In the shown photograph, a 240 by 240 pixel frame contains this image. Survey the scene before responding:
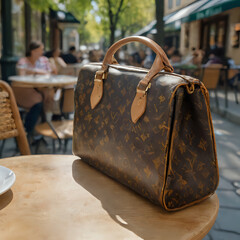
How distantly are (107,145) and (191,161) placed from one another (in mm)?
323

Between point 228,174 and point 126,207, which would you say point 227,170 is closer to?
point 228,174

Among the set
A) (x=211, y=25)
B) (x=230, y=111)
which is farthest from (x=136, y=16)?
(x=230, y=111)

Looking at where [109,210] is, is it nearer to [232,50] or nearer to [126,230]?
[126,230]

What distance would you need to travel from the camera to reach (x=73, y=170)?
116 centimetres

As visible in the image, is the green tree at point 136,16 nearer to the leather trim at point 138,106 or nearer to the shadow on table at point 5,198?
the leather trim at point 138,106

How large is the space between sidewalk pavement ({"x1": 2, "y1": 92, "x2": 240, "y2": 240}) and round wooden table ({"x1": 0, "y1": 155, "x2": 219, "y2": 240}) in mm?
1494

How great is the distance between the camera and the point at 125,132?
99cm

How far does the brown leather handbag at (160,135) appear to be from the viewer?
846 millimetres

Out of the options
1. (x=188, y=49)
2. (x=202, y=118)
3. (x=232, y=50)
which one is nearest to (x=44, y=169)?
(x=202, y=118)

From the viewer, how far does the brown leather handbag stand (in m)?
0.85

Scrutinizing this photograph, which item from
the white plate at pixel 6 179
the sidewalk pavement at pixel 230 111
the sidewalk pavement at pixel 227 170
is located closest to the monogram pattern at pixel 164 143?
the white plate at pixel 6 179

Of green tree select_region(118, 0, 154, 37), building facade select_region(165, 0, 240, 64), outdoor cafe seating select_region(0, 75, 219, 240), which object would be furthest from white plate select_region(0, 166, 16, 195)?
green tree select_region(118, 0, 154, 37)

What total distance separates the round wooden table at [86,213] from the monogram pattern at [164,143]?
4 cm

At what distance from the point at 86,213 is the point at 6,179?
29 cm
